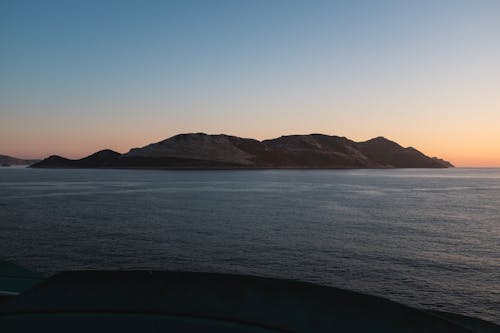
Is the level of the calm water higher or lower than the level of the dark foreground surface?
lower

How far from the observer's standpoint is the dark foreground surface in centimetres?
264

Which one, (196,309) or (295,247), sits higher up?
(196,309)

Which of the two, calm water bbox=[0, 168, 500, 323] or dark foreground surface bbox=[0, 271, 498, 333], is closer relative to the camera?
dark foreground surface bbox=[0, 271, 498, 333]

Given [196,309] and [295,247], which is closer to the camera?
[196,309]

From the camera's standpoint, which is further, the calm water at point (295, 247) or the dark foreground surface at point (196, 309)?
the calm water at point (295, 247)

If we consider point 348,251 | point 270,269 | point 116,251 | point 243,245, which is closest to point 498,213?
point 348,251

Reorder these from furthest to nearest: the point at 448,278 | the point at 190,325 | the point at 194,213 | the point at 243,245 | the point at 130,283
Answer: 1. the point at 194,213
2. the point at 243,245
3. the point at 448,278
4. the point at 130,283
5. the point at 190,325

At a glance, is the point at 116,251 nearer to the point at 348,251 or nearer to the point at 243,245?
the point at 243,245

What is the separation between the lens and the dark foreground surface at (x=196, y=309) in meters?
2.64

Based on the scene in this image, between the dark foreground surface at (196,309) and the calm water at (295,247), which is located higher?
the dark foreground surface at (196,309)

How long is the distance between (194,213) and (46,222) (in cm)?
1388

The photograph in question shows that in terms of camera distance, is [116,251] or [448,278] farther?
[116,251]

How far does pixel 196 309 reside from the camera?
273 centimetres

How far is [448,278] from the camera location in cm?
1909
